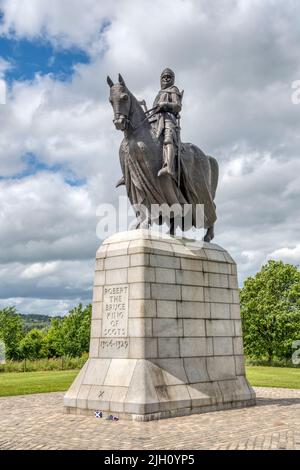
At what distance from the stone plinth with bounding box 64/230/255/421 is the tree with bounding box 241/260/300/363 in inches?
1317

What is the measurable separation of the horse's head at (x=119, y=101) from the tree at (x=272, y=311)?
119 feet

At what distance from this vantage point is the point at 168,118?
45.5 ft

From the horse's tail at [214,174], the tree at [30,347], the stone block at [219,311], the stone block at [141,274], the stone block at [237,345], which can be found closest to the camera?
the stone block at [141,274]

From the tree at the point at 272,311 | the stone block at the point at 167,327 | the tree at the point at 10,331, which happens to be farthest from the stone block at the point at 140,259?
the tree at the point at 10,331

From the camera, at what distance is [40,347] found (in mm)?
80312

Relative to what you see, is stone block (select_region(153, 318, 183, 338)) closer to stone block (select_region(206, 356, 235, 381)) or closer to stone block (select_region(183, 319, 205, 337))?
stone block (select_region(183, 319, 205, 337))

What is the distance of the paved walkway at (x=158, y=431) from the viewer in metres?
8.31

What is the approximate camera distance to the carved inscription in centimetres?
1216

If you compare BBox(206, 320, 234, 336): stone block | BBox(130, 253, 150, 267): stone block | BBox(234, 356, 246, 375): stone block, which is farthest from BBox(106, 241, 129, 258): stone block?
BBox(234, 356, 246, 375): stone block

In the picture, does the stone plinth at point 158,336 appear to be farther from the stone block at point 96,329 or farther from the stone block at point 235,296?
the stone block at point 235,296

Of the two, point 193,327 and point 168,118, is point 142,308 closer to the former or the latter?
point 193,327
